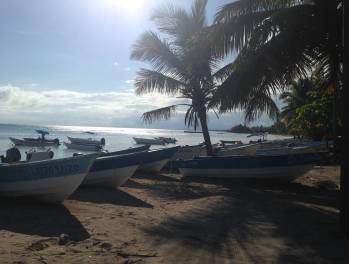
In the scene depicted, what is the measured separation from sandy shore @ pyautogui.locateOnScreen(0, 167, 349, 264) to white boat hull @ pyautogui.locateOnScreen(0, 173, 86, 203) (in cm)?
28

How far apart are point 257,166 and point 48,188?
25.6 feet

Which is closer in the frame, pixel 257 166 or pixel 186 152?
pixel 257 166

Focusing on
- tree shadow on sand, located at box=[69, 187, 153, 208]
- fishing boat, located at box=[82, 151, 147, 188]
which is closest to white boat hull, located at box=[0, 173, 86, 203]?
tree shadow on sand, located at box=[69, 187, 153, 208]

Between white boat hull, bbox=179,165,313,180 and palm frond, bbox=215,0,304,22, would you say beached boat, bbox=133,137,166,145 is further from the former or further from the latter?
palm frond, bbox=215,0,304,22

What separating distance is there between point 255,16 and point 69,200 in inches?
282

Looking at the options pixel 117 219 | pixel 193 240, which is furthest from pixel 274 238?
pixel 117 219

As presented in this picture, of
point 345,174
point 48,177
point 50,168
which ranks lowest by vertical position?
point 48,177

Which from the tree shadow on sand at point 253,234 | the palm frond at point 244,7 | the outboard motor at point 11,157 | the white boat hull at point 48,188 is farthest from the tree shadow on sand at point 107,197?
the palm frond at point 244,7

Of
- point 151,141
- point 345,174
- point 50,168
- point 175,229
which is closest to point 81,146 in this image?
point 151,141

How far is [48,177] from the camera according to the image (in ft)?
33.4

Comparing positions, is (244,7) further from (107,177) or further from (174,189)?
(107,177)

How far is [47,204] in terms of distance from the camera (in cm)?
1054

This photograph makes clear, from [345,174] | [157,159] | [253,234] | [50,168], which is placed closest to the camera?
[345,174]

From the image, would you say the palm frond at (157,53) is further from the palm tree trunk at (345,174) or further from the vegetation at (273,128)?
the palm tree trunk at (345,174)
